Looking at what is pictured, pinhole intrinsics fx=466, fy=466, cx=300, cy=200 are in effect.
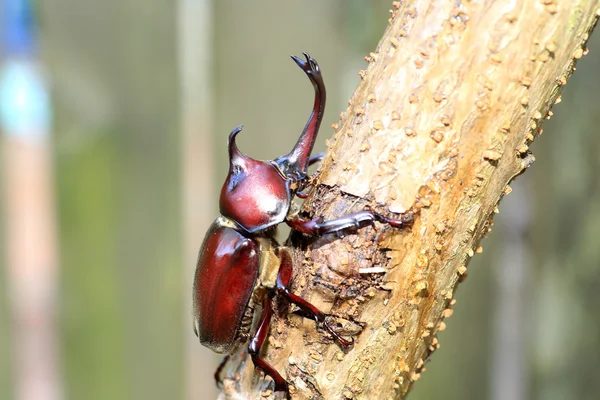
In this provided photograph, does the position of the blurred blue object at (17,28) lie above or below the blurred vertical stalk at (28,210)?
above

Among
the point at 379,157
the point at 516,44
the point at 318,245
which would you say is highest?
the point at 516,44

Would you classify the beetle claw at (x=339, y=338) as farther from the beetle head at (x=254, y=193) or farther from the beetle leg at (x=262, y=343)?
the beetle head at (x=254, y=193)

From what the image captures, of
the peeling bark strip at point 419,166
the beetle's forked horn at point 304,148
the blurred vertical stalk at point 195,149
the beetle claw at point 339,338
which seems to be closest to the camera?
the peeling bark strip at point 419,166

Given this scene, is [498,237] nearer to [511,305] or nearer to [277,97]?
[511,305]

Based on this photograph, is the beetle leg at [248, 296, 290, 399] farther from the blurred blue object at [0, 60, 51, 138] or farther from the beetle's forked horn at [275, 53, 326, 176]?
the blurred blue object at [0, 60, 51, 138]

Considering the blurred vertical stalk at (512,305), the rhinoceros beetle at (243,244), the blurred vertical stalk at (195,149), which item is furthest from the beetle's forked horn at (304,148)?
the blurred vertical stalk at (195,149)

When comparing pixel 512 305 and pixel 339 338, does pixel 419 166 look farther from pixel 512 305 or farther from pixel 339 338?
pixel 512 305

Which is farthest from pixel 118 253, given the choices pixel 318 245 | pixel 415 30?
pixel 415 30
